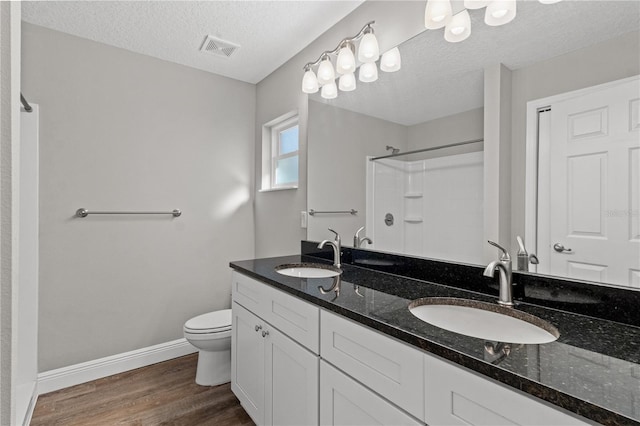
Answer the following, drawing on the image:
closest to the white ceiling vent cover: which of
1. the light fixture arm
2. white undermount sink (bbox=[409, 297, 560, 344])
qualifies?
the light fixture arm

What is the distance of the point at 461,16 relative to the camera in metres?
1.33

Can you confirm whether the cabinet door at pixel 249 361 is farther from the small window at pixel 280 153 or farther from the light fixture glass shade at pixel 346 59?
the light fixture glass shade at pixel 346 59

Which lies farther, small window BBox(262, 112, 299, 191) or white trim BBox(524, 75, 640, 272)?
small window BBox(262, 112, 299, 191)

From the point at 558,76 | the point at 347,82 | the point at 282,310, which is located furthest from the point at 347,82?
the point at 282,310

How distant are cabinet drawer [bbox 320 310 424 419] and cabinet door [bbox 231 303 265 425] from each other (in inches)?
21.3

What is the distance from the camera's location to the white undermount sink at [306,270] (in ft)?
5.74

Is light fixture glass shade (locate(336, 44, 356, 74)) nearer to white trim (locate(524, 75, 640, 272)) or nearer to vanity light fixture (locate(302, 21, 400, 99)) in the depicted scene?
vanity light fixture (locate(302, 21, 400, 99))

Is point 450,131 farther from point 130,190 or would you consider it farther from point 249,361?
point 130,190

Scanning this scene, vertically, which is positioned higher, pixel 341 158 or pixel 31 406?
pixel 341 158

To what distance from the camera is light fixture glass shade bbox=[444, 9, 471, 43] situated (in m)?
1.32

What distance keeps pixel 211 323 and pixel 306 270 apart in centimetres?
83

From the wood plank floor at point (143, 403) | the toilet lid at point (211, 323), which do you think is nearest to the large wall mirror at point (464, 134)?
the toilet lid at point (211, 323)

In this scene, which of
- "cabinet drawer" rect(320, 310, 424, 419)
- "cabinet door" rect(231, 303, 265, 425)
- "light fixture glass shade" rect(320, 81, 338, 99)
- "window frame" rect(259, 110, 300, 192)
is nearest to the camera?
"cabinet drawer" rect(320, 310, 424, 419)

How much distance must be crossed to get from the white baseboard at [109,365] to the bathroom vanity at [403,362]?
1061 mm
